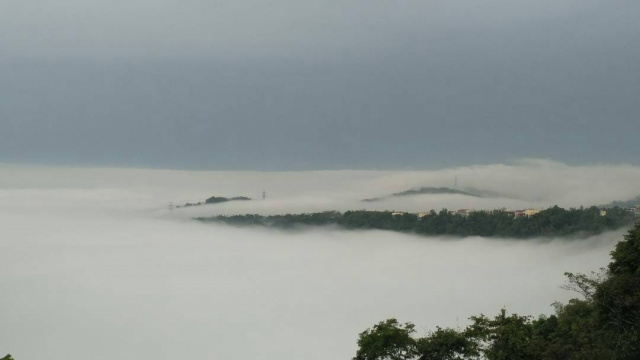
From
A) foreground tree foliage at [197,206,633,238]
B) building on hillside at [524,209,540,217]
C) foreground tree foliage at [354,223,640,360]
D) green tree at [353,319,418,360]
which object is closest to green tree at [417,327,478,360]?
foreground tree foliage at [354,223,640,360]

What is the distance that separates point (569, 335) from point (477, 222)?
111832 mm

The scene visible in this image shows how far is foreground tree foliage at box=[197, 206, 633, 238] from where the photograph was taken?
12069cm

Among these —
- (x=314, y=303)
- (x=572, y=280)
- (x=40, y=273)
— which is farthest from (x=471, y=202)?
(x=572, y=280)

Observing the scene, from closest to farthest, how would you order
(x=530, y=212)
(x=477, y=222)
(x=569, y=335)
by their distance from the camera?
(x=569, y=335) → (x=530, y=212) → (x=477, y=222)

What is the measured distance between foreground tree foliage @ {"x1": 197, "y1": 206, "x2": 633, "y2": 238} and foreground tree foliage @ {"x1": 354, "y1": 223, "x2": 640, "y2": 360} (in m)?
89.7

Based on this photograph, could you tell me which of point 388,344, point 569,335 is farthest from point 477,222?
point 388,344

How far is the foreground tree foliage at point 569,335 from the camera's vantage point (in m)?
24.1

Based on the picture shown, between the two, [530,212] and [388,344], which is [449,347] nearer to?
[388,344]

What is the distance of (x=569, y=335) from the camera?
99.8 feet

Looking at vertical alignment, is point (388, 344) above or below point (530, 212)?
below

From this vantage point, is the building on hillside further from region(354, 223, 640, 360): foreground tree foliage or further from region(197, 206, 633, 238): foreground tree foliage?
region(354, 223, 640, 360): foreground tree foliage

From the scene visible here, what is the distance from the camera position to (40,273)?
152 metres

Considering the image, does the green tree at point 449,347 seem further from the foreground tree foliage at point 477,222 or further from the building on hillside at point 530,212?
the building on hillside at point 530,212

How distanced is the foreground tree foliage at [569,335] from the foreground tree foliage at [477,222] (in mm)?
89744
